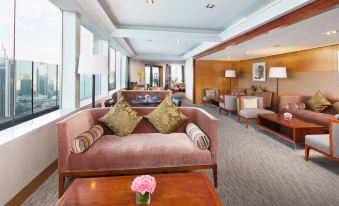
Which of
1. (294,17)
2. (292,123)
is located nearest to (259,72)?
(292,123)

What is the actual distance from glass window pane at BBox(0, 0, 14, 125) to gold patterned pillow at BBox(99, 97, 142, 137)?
102 cm

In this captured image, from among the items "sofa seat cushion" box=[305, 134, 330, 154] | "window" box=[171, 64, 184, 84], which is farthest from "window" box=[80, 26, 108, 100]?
"window" box=[171, 64, 184, 84]

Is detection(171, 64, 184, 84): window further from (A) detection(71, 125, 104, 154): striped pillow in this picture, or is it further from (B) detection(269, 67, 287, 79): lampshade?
(A) detection(71, 125, 104, 154): striped pillow

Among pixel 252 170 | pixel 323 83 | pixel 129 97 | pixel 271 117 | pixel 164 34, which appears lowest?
pixel 252 170

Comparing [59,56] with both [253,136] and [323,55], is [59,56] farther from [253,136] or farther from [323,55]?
[323,55]

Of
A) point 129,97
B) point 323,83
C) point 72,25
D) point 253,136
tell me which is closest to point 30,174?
point 72,25

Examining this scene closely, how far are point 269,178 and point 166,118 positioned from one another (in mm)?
1501

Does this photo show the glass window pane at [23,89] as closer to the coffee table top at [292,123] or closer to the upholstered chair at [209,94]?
the coffee table top at [292,123]

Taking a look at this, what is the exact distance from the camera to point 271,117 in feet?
15.1


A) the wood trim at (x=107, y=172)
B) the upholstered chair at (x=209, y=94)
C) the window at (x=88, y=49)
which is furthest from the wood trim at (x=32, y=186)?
the upholstered chair at (x=209, y=94)

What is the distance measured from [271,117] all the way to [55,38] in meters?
4.51

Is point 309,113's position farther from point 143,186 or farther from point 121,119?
point 143,186

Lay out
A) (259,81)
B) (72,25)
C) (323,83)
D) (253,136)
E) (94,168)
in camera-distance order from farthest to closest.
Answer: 1. (259,81)
2. (323,83)
3. (253,136)
4. (72,25)
5. (94,168)

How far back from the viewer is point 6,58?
2.19m
